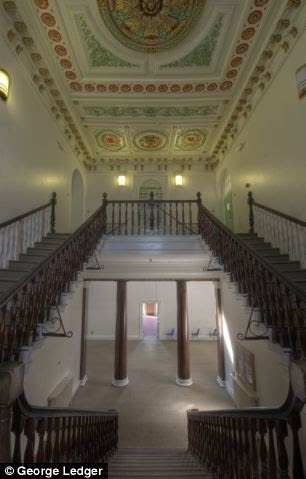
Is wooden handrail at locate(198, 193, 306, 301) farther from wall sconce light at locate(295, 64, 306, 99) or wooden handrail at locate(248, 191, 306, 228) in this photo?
wall sconce light at locate(295, 64, 306, 99)

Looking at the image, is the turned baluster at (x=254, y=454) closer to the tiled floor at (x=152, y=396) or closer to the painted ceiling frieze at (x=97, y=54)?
the tiled floor at (x=152, y=396)

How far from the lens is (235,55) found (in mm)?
4965

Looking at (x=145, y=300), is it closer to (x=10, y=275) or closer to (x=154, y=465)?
(x=154, y=465)

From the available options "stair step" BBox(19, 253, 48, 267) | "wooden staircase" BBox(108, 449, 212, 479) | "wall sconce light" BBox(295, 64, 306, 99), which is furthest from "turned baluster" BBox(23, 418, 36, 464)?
"wall sconce light" BBox(295, 64, 306, 99)

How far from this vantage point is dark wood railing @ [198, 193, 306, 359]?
2279mm

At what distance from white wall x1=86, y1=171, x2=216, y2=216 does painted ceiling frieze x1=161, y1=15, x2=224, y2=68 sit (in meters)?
4.12

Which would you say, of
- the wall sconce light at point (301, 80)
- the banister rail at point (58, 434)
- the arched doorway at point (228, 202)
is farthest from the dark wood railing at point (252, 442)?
the arched doorway at point (228, 202)

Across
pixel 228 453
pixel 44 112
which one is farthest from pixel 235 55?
pixel 228 453

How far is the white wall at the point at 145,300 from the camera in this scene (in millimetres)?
12195

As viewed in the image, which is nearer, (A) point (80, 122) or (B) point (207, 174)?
(A) point (80, 122)

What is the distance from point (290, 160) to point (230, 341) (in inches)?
176

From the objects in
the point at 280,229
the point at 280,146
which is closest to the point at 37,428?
the point at 280,229

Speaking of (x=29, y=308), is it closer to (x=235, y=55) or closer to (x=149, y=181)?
(x=235, y=55)

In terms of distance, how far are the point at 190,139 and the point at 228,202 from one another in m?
2.26
